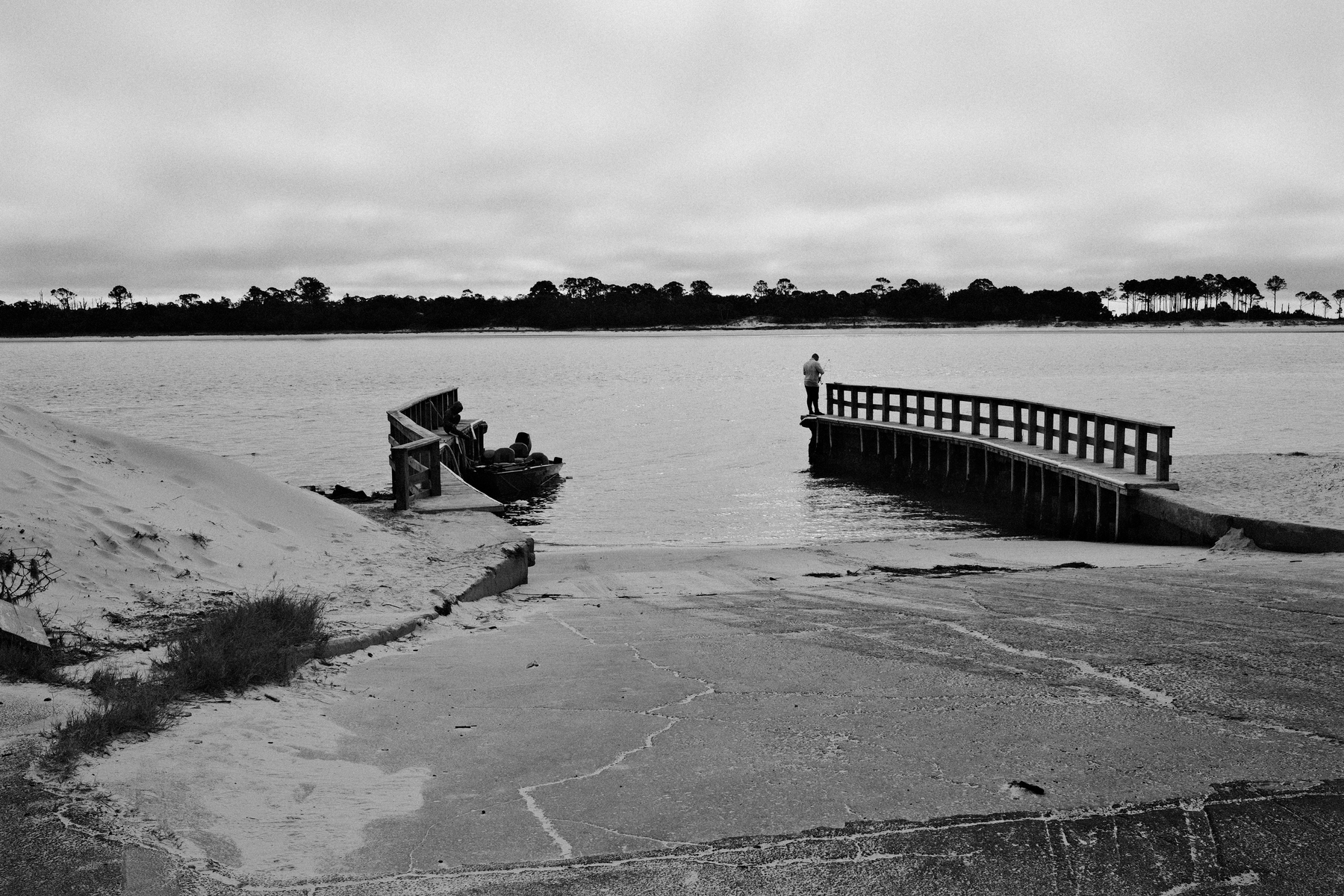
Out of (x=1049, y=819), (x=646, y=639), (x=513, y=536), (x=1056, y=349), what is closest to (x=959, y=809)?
(x=1049, y=819)

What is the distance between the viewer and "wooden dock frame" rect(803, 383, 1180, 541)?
1697cm

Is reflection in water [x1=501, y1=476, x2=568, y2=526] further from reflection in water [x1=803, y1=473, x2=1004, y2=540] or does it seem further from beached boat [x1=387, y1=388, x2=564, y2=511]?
reflection in water [x1=803, y1=473, x2=1004, y2=540]

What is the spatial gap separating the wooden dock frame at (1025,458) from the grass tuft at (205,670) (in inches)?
511

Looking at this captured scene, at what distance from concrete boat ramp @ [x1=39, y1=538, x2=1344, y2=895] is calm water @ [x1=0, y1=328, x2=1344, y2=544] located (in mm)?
11427

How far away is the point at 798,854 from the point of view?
13.6 ft

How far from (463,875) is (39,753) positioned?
2.04 m

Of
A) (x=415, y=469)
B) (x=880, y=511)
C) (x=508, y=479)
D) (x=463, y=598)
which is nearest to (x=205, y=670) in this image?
(x=463, y=598)

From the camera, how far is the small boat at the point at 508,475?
25703 mm

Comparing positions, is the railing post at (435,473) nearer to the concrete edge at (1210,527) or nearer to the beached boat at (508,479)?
the beached boat at (508,479)

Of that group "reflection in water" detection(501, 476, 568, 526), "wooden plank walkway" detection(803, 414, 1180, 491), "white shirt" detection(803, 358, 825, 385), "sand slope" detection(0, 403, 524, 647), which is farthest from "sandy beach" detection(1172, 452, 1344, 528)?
"white shirt" detection(803, 358, 825, 385)

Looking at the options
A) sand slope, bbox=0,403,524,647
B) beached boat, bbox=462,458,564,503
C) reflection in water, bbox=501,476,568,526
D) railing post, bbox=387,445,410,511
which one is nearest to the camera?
sand slope, bbox=0,403,524,647

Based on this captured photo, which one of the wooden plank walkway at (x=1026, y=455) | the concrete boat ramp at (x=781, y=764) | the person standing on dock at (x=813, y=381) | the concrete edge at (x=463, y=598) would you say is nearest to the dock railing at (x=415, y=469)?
the concrete edge at (x=463, y=598)

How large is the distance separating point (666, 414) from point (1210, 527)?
124 feet

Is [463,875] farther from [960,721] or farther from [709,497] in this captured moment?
[709,497]
